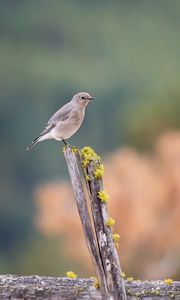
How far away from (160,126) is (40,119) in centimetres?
480

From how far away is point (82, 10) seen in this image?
19172mm

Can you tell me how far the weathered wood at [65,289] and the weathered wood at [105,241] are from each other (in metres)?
0.07

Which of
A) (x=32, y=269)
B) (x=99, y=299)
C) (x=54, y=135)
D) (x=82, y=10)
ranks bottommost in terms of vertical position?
(x=99, y=299)

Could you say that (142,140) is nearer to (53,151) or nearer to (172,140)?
(172,140)

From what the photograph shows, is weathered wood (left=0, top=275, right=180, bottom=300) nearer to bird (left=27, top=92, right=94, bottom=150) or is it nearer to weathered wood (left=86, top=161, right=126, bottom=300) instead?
weathered wood (left=86, top=161, right=126, bottom=300)

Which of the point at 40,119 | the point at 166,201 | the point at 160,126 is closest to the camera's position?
the point at 166,201

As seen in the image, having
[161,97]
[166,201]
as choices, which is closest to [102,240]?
[166,201]

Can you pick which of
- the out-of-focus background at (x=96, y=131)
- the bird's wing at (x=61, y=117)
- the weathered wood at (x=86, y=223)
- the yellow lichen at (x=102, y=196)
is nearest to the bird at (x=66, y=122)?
the bird's wing at (x=61, y=117)

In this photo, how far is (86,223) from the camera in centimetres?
401

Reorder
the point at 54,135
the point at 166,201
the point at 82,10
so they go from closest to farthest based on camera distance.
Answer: the point at 54,135
the point at 166,201
the point at 82,10

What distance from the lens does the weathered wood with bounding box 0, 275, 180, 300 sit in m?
3.98

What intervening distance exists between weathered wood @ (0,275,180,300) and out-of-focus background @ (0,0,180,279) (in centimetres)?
599

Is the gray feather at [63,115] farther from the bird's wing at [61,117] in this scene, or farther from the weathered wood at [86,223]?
the weathered wood at [86,223]

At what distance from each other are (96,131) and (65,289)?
38.5ft
